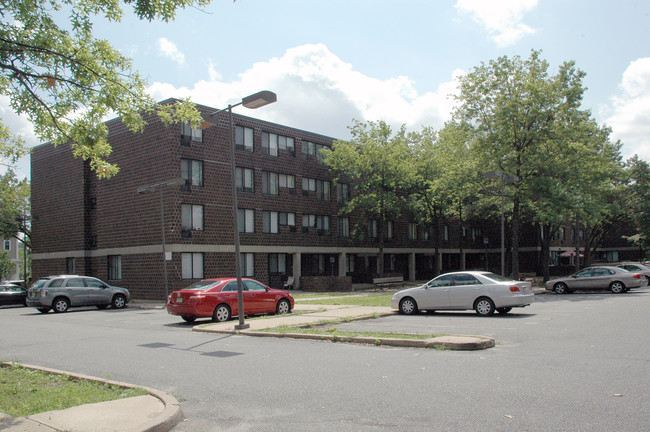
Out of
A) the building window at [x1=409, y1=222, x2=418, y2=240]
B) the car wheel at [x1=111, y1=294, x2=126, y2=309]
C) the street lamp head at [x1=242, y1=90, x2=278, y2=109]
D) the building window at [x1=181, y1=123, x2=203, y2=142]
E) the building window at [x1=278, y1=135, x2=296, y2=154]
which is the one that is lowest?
the car wheel at [x1=111, y1=294, x2=126, y2=309]

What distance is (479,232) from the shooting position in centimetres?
6562

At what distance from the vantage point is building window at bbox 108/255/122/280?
123 feet

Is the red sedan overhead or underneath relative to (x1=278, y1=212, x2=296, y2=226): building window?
underneath

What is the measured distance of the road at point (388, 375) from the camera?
239 inches

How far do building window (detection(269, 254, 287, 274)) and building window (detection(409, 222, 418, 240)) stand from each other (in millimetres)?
17837

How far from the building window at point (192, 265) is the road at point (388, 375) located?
1810 centimetres

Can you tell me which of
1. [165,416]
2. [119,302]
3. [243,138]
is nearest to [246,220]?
[243,138]

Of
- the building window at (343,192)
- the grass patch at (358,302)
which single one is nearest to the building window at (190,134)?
the grass patch at (358,302)

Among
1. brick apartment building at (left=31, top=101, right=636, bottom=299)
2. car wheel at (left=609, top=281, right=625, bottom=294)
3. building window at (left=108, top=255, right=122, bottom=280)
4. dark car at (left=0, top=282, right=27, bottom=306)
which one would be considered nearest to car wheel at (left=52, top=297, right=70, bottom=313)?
dark car at (left=0, top=282, right=27, bottom=306)

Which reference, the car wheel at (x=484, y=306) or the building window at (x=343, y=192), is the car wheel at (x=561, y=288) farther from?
the building window at (x=343, y=192)

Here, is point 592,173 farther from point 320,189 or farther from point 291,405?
point 291,405

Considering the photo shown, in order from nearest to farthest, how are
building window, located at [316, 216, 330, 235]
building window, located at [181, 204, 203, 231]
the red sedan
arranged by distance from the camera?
the red sedan → building window, located at [181, 204, 203, 231] → building window, located at [316, 216, 330, 235]

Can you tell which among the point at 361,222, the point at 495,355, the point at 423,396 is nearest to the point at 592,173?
the point at 361,222

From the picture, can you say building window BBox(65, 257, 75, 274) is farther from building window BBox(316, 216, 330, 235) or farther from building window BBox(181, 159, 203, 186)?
building window BBox(316, 216, 330, 235)
